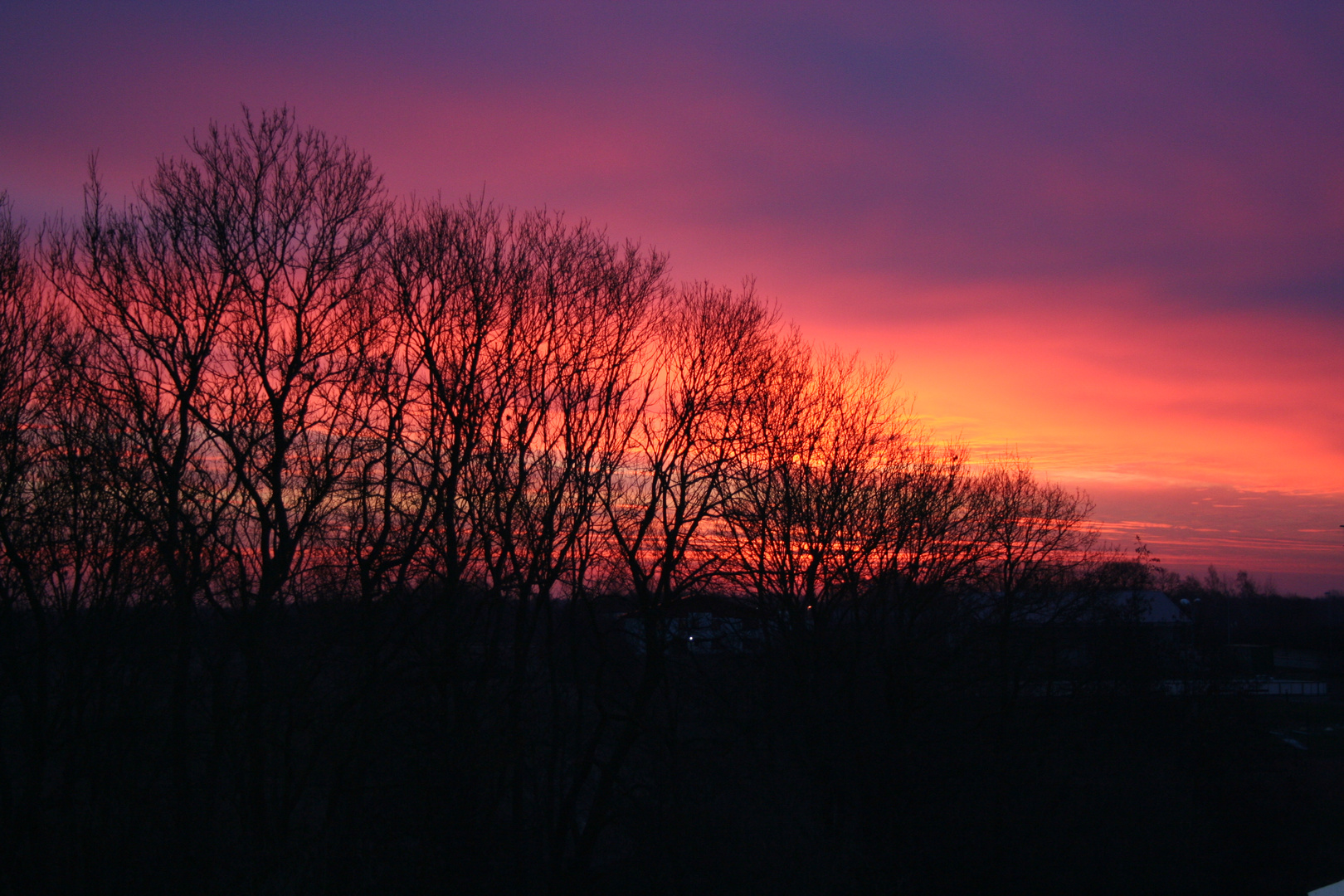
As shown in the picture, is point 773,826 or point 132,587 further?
point 773,826

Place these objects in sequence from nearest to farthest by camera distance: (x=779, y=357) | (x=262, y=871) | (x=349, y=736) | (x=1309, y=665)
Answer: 1. (x=262, y=871)
2. (x=349, y=736)
3. (x=779, y=357)
4. (x=1309, y=665)

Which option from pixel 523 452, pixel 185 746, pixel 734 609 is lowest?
pixel 185 746

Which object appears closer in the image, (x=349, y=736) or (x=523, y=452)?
(x=349, y=736)

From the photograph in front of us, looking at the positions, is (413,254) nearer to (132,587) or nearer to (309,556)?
(309,556)

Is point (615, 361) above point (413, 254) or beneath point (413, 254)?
beneath

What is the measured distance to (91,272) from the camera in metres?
15.6

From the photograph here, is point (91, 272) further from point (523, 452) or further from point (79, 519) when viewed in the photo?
point (523, 452)

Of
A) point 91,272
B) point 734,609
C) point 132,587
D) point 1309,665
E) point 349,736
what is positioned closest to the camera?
point 91,272

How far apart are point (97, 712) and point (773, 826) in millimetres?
14444

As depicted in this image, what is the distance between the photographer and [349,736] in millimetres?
18125

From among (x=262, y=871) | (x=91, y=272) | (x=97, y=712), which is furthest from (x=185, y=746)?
(x=91, y=272)

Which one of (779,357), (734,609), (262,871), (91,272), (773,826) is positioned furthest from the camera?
(734,609)

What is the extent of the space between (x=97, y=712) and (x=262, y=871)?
6.00 m

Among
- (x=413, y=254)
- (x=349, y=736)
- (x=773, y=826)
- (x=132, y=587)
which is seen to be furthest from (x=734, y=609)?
(x=132, y=587)
